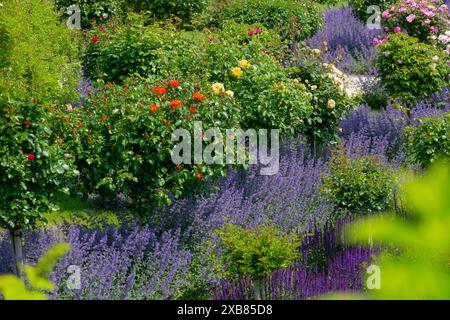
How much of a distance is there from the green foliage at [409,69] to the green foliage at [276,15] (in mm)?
2587

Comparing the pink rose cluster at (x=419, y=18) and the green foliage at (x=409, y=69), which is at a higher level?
the pink rose cluster at (x=419, y=18)

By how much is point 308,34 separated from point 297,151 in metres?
5.39

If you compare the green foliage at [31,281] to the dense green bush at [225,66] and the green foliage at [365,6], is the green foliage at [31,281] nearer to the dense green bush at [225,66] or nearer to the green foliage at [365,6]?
the dense green bush at [225,66]

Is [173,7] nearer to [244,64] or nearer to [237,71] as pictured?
[244,64]

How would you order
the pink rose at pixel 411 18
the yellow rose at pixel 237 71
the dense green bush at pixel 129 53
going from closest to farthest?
the yellow rose at pixel 237 71, the dense green bush at pixel 129 53, the pink rose at pixel 411 18

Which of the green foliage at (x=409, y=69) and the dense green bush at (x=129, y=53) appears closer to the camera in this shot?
the dense green bush at (x=129, y=53)

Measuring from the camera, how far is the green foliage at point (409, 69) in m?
9.02

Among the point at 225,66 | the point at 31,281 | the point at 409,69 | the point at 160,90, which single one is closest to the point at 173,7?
the point at 409,69

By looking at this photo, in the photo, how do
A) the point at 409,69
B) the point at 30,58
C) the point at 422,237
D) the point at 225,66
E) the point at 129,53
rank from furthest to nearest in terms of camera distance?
the point at 409,69 < the point at 129,53 < the point at 225,66 < the point at 30,58 < the point at 422,237

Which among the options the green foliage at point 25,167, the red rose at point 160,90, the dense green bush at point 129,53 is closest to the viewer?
the green foliage at point 25,167

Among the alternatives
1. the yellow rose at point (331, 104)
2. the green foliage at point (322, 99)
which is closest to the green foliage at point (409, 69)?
the green foliage at point (322, 99)

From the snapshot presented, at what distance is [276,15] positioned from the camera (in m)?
12.0

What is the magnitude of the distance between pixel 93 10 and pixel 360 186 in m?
7.62

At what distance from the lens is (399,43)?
30.3ft
